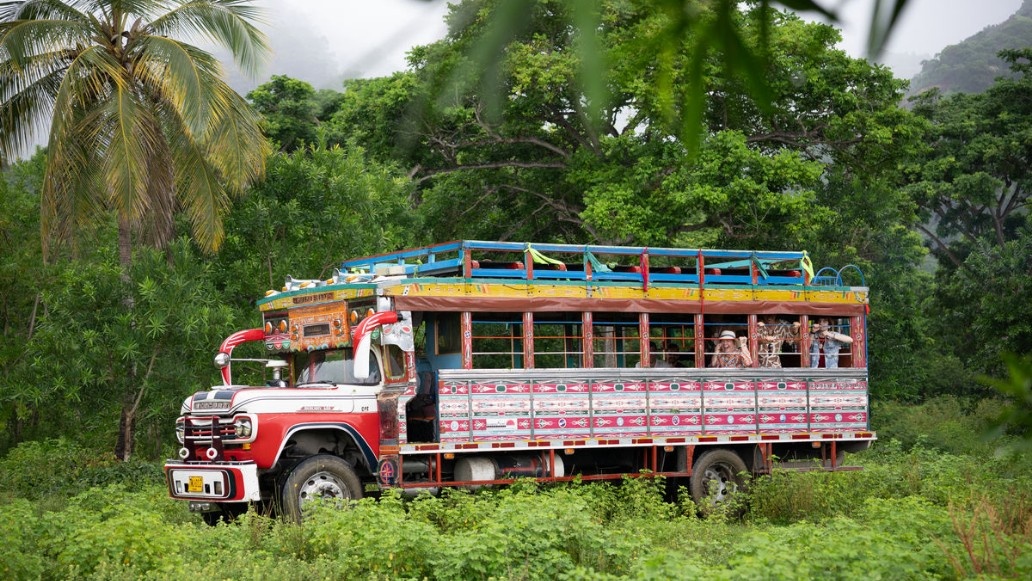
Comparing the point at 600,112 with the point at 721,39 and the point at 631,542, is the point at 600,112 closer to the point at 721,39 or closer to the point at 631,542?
the point at 721,39

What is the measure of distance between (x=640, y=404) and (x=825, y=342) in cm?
313

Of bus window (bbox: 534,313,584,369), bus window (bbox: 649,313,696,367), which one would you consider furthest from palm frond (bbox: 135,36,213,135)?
bus window (bbox: 649,313,696,367)

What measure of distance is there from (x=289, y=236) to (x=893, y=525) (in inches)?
486

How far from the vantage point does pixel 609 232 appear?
→ 2156 centimetres

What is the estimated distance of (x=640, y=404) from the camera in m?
13.4

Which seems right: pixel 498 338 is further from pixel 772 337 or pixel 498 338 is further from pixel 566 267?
pixel 772 337

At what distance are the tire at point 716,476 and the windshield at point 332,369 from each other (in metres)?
3.93

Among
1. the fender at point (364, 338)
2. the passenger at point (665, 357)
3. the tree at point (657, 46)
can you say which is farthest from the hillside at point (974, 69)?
the tree at point (657, 46)

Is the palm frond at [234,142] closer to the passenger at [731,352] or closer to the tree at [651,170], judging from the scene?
the tree at [651,170]

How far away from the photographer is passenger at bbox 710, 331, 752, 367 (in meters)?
14.3

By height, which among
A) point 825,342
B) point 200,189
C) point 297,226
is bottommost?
point 825,342

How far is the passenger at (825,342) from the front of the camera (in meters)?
15.1

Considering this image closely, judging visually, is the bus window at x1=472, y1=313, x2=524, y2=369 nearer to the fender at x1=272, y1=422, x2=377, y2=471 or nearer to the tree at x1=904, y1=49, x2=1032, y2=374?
the fender at x1=272, y1=422, x2=377, y2=471

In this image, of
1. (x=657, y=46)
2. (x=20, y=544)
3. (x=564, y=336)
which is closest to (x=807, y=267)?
(x=564, y=336)
